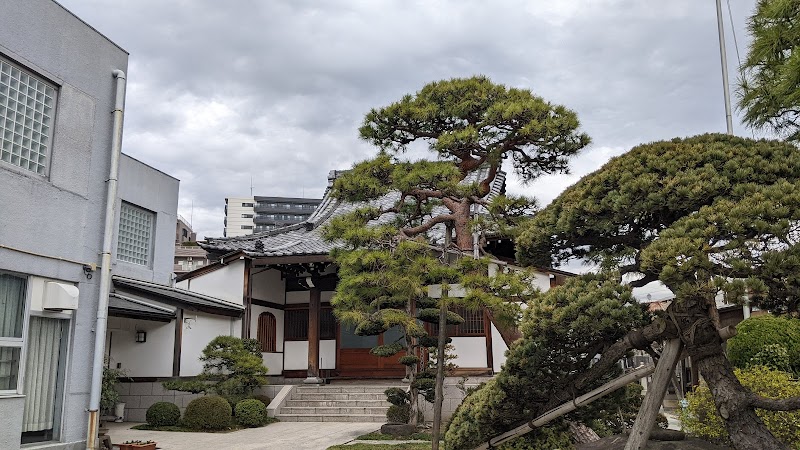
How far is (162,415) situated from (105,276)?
542 centimetres

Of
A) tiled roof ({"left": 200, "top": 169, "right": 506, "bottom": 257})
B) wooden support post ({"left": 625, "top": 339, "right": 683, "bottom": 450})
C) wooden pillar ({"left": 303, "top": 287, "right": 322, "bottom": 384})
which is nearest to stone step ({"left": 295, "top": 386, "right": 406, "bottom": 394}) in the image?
wooden pillar ({"left": 303, "top": 287, "right": 322, "bottom": 384})

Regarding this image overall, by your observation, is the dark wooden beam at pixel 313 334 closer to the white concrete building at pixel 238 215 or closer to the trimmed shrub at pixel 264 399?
the trimmed shrub at pixel 264 399

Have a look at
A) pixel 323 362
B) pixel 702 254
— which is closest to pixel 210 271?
pixel 323 362

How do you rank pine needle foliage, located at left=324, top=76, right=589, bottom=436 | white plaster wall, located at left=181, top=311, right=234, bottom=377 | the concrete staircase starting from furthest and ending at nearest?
white plaster wall, located at left=181, top=311, right=234, bottom=377, the concrete staircase, pine needle foliage, located at left=324, top=76, right=589, bottom=436

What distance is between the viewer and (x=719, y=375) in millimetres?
4508

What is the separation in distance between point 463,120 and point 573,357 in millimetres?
4013

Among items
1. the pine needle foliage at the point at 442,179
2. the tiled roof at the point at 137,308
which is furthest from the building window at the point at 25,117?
the tiled roof at the point at 137,308

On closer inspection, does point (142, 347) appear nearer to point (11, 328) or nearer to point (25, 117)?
point (11, 328)

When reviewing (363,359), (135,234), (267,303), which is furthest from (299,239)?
(135,234)

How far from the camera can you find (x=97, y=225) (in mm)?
7277

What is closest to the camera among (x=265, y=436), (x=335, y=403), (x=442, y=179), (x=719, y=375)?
(x=719, y=375)

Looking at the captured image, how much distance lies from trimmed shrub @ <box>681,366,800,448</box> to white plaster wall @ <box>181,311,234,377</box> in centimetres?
986

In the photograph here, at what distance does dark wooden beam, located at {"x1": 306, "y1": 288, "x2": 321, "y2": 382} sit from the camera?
1488cm

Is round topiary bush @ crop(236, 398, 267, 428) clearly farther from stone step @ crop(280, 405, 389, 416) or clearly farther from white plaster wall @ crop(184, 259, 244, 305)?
white plaster wall @ crop(184, 259, 244, 305)
